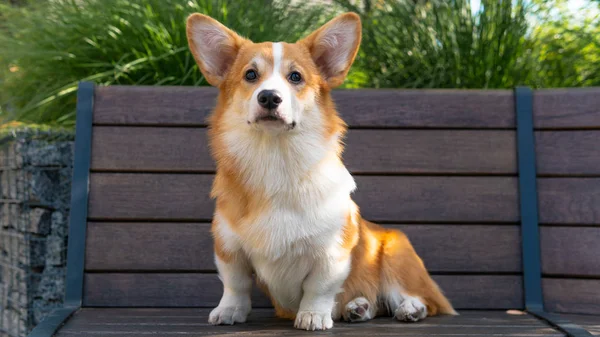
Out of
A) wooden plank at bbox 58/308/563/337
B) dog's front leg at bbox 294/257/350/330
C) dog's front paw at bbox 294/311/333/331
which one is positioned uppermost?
dog's front leg at bbox 294/257/350/330

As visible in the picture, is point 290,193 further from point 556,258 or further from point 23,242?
point 23,242

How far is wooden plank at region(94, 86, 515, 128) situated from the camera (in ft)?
8.07

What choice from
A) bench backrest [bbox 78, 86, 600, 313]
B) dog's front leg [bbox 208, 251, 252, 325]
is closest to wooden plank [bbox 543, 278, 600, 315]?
bench backrest [bbox 78, 86, 600, 313]

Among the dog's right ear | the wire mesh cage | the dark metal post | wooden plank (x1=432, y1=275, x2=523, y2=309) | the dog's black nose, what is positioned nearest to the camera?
the dog's black nose

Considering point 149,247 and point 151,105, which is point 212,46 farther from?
point 149,247

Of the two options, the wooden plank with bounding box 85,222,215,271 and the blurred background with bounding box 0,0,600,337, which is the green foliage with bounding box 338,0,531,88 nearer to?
the blurred background with bounding box 0,0,600,337

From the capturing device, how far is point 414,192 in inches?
96.3

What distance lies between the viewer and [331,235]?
1857 mm

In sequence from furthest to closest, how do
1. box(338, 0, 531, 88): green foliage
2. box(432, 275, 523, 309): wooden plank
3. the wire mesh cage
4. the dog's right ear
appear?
1. box(338, 0, 531, 88): green foliage
2. the wire mesh cage
3. box(432, 275, 523, 309): wooden plank
4. the dog's right ear

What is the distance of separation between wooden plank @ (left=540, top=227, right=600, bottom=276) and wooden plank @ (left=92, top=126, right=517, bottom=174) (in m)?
0.30

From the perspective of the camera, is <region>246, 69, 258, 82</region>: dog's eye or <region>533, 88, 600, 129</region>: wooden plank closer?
<region>246, 69, 258, 82</region>: dog's eye

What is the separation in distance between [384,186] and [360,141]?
0.20 metres

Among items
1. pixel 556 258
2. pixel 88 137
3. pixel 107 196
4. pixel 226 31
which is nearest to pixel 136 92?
pixel 88 137

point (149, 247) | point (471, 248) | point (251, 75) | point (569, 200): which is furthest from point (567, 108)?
point (149, 247)
